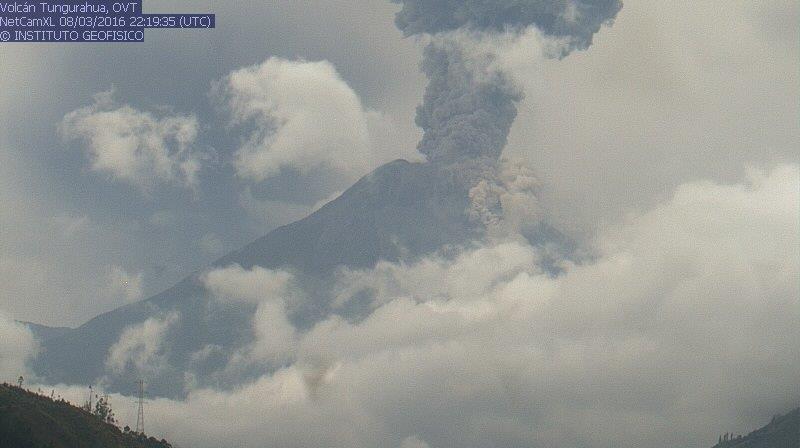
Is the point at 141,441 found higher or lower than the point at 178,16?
lower

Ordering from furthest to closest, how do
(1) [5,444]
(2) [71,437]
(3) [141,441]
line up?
(3) [141,441] < (2) [71,437] < (1) [5,444]

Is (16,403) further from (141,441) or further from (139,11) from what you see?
(139,11)

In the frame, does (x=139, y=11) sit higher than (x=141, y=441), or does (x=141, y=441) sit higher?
(x=139, y=11)

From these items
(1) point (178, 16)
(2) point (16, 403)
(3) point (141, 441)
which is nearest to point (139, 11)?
(1) point (178, 16)

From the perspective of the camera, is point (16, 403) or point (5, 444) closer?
point (5, 444)

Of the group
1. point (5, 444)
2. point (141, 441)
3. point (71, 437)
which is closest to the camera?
point (5, 444)

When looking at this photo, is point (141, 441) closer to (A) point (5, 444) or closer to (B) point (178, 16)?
(A) point (5, 444)
